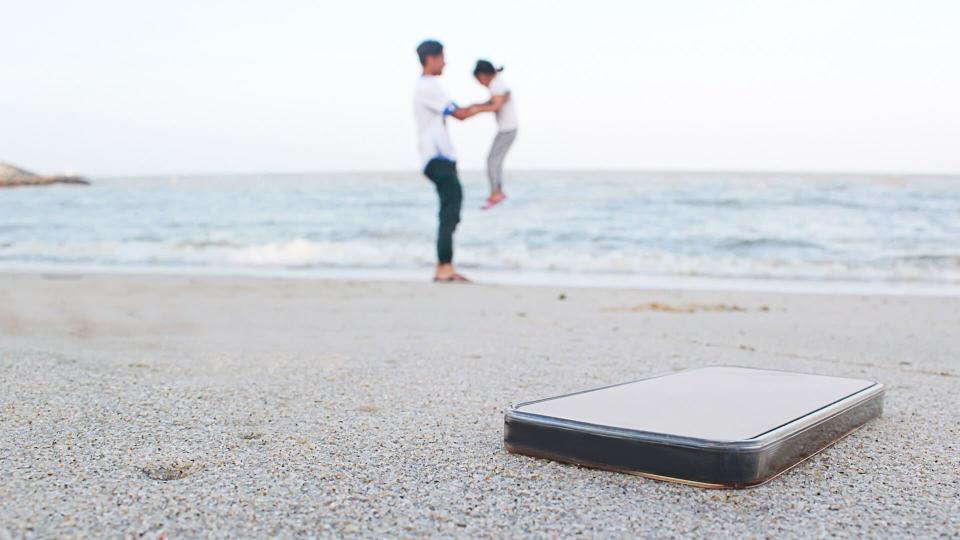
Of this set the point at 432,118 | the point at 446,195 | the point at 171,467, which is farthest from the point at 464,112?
the point at 171,467

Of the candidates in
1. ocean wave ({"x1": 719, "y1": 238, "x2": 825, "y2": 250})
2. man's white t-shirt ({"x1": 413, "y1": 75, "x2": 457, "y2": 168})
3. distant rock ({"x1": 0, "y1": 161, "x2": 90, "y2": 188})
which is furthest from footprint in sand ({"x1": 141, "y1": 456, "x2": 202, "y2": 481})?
distant rock ({"x1": 0, "y1": 161, "x2": 90, "y2": 188})

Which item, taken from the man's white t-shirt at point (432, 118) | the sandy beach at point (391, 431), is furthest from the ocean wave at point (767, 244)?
the sandy beach at point (391, 431)

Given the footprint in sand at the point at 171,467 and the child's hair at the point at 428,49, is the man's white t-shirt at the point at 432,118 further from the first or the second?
the footprint in sand at the point at 171,467

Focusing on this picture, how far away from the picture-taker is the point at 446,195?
6.07 meters

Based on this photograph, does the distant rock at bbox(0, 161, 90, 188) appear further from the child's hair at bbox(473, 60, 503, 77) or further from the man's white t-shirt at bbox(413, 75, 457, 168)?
the child's hair at bbox(473, 60, 503, 77)

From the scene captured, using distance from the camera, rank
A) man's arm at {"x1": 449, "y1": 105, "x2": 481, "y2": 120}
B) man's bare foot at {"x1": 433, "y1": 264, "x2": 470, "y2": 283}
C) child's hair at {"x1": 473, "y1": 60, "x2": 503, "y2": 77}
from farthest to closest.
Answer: man's bare foot at {"x1": 433, "y1": 264, "x2": 470, "y2": 283}, man's arm at {"x1": 449, "y1": 105, "x2": 481, "y2": 120}, child's hair at {"x1": 473, "y1": 60, "x2": 503, "y2": 77}

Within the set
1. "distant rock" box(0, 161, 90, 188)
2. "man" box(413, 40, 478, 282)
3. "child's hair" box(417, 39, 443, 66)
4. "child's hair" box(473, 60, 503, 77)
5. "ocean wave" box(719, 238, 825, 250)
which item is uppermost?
"child's hair" box(417, 39, 443, 66)

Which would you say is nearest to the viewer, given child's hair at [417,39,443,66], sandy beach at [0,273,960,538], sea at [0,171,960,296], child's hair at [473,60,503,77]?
sandy beach at [0,273,960,538]

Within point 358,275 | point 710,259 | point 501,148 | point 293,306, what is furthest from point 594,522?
point 710,259

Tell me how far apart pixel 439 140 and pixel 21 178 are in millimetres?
35895

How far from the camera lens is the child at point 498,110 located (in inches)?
202

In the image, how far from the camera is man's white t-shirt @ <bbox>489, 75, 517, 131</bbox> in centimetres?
514

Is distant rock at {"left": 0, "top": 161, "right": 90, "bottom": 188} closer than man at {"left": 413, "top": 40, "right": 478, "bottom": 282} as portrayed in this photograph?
No

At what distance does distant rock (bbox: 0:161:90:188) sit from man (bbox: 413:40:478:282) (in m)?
32.7
